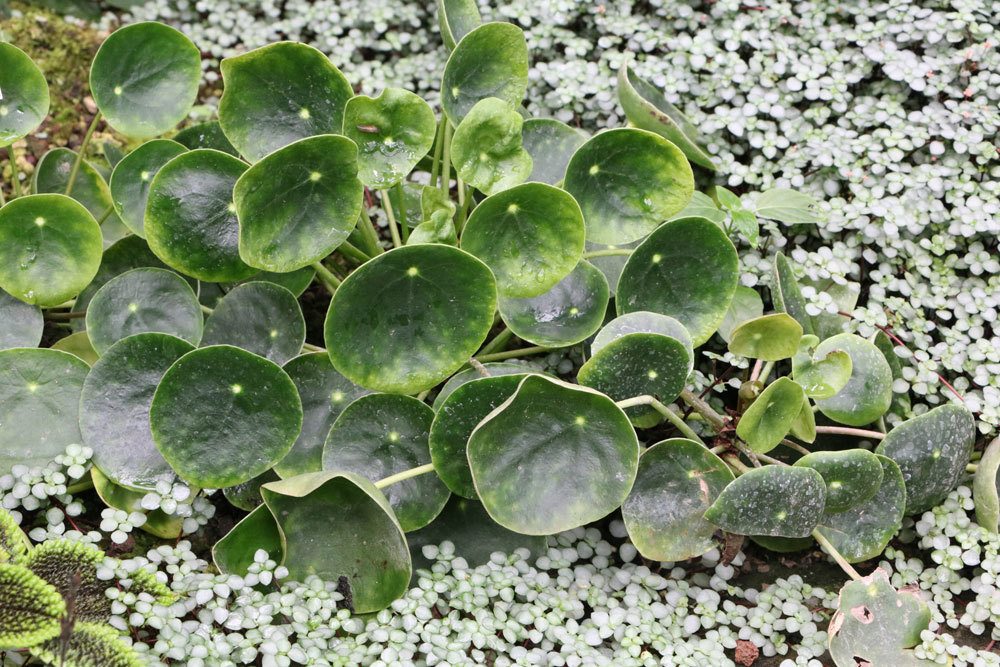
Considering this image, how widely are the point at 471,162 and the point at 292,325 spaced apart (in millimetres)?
503

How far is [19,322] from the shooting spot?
1801 millimetres

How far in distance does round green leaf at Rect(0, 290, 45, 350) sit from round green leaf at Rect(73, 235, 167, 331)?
4.1 inches

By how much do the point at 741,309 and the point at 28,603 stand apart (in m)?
1.47

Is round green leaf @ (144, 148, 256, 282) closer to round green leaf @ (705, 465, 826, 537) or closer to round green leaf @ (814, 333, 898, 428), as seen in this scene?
round green leaf @ (705, 465, 826, 537)

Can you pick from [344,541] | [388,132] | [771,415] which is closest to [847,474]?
[771,415]

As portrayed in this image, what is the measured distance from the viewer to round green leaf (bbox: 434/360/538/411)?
175cm

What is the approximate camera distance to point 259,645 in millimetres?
1432

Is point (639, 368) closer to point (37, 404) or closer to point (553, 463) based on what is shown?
point (553, 463)

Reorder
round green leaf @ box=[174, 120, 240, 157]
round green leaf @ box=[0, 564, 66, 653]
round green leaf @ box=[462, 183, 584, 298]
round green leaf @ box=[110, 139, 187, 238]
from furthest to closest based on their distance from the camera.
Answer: round green leaf @ box=[174, 120, 240, 157] → round green leaf @ box=[110, 139, 187, 238] → round green leaf @ box=[462, 183, 584, 298] → round green leaf @ box=[0, 564, 66, 653]

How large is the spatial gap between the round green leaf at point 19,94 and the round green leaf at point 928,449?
75.3 inches

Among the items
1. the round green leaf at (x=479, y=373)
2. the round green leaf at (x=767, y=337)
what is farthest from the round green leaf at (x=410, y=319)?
the round green leaf at (x=767, y=337)

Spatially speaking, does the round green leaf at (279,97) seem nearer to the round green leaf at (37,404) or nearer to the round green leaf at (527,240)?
the round green leaf at (527,240)

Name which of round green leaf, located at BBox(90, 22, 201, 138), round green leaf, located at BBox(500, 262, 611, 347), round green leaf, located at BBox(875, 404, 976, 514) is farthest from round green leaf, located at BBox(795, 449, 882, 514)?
round green leaf, located at BBox(90, 22, 201, 138)

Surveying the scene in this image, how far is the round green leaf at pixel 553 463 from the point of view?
5.01ft
